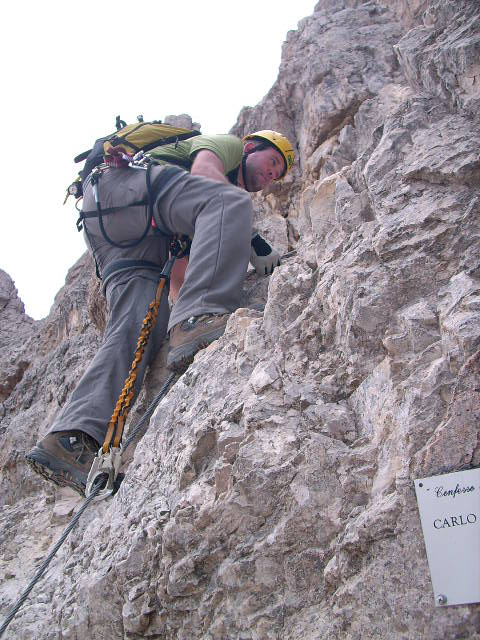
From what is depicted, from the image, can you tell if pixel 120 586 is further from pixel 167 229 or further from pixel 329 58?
pixel 329 58

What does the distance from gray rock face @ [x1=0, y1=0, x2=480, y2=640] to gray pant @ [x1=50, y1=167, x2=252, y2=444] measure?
56cm

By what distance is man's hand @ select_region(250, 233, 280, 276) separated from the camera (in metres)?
4.64

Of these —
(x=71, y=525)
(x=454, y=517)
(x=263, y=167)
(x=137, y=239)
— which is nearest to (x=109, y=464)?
(x=71, y=525)

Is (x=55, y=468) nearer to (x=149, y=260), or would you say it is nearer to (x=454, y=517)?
(x=149, y=260)

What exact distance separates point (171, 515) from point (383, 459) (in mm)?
962

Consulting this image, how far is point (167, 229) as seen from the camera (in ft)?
15.3

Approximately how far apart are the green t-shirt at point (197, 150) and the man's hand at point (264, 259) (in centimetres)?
83

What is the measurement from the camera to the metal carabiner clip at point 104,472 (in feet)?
11.1

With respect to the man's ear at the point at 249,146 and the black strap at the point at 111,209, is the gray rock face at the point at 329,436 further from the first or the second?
the man's ear at the point at 249,146

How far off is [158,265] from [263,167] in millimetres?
1562

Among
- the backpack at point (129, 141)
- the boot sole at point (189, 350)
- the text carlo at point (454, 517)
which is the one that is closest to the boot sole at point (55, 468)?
the boot sole at point (189, 350)

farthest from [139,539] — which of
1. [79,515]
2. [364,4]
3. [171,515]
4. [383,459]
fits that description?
[364,4]

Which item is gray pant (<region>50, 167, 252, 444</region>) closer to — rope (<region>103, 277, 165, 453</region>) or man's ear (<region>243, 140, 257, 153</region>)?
rope (<region>103, 277, 165, 453</region>)

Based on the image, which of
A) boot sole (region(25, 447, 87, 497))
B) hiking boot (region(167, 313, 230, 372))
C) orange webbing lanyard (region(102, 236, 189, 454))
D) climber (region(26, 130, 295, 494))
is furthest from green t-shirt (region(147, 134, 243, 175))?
boot sole (region(25, 447, 87, 497))
